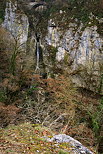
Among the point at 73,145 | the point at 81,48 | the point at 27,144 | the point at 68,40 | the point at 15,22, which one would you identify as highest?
the point at 15,22

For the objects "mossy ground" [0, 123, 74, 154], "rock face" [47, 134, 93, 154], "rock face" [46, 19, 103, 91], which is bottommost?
"rock face" [47, 134, 93, 154]

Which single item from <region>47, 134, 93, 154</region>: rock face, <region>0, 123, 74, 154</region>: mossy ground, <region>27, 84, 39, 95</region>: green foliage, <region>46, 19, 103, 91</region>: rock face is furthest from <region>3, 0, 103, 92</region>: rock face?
<region>0, 123, 74, 154</region>: mossy ground

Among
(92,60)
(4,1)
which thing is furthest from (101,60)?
(4,1)

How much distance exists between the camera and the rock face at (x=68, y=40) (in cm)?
1686

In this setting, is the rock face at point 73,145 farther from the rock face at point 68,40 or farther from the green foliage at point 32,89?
the green foliage at point 32,89

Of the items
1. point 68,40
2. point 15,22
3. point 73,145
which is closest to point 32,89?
point 68,40

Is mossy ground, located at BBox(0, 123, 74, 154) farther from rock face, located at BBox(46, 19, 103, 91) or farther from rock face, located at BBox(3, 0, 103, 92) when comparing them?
rock face, located at BBox(46, 19, 103, 91)

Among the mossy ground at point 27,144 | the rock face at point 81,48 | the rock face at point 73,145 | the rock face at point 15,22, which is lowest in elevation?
the rock face at point 73,145

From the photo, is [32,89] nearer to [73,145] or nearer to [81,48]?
[81,48]

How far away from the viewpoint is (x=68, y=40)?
63.7 ft

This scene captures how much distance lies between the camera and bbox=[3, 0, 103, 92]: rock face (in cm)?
1686

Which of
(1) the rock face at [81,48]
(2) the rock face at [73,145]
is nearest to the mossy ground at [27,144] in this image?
(2) the rock face at [73,145]

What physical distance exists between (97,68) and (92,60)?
156 centimetres

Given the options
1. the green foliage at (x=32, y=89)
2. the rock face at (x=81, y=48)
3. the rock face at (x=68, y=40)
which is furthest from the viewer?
the rock face at (x=68, y=40)
